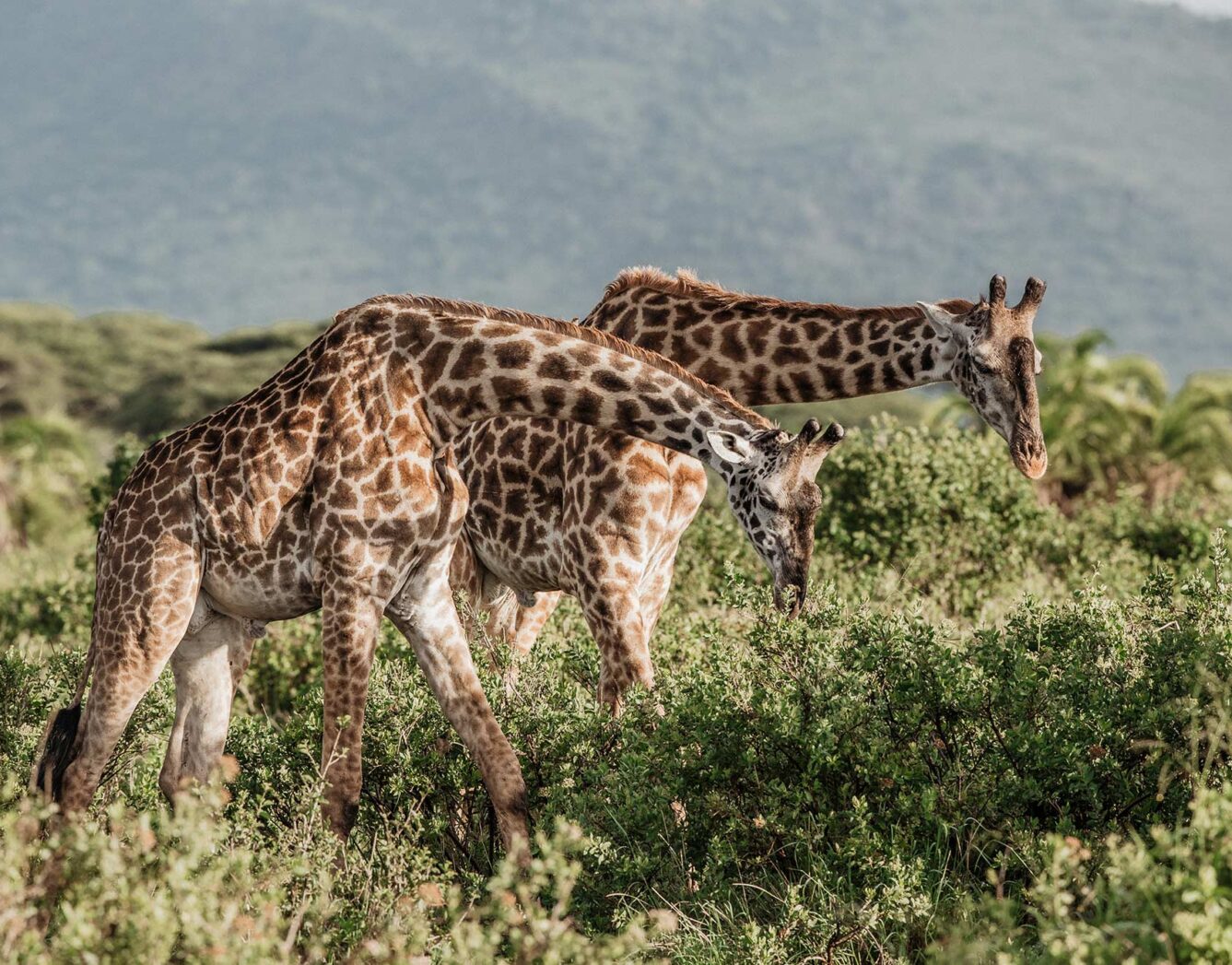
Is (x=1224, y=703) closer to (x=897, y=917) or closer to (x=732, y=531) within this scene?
(x=897, y=917)

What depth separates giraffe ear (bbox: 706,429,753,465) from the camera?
6859 millimetres

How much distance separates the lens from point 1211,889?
4664mm

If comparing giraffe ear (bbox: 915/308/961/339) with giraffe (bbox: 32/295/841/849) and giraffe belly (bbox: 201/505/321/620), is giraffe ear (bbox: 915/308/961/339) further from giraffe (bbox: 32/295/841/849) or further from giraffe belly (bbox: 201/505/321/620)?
giraffe belly (bbox: 201/505/321/620)

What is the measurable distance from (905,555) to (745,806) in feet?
20.6

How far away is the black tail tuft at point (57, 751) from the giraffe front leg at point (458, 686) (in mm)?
1493

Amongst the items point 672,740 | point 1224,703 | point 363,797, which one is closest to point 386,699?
point 363,797

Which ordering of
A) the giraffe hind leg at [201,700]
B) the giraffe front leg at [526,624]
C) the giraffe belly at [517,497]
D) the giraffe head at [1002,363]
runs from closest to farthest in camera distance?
1. the giraffe hind leg at [201,700]
2. the giraffe head at [1002,363]
3. the giraffe belly at [517,497]
4. the giraffe front leg at [526,624]

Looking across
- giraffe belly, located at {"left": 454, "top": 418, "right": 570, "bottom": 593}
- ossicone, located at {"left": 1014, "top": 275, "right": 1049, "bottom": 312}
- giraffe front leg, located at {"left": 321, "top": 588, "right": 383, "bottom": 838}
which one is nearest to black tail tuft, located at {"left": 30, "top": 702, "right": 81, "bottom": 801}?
giraffe front leg, located at {"left": 321, "top": 588, "right": 383, "bottom": 838}

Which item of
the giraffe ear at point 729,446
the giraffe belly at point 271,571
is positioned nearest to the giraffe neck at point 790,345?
the giraffe ear at point 729,446

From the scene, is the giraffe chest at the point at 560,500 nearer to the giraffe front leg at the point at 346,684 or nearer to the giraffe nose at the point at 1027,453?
the giraffe front leg at the point at 346,684

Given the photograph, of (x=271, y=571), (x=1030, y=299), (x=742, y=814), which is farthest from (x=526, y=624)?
(x=1030, y=299)

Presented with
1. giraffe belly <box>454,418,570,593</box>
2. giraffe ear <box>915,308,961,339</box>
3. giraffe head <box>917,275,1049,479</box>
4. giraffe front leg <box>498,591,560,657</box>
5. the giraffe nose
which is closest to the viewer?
the giraffe nose

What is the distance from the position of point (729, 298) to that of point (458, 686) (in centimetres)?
273

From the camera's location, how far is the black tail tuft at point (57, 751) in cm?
694
